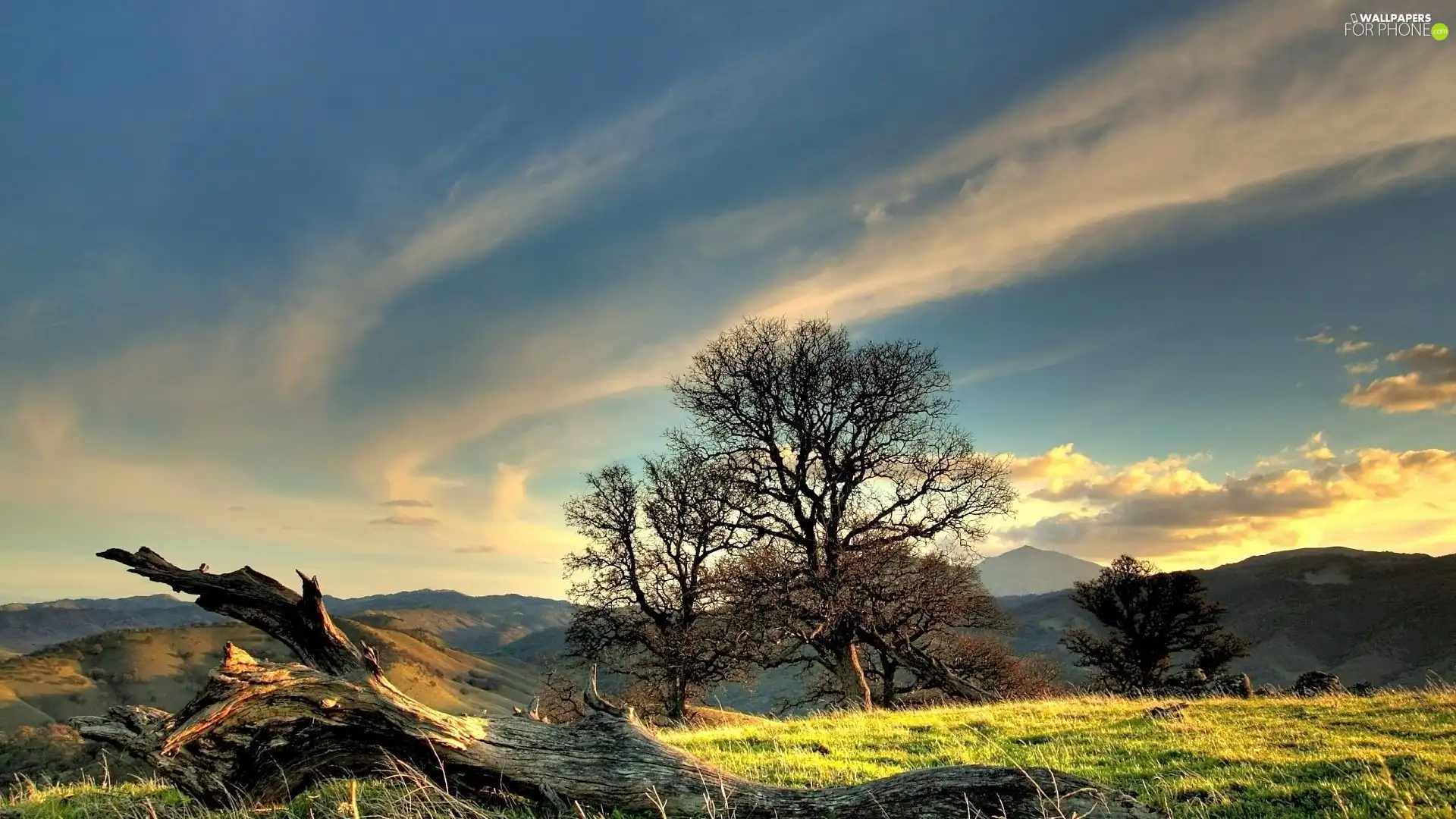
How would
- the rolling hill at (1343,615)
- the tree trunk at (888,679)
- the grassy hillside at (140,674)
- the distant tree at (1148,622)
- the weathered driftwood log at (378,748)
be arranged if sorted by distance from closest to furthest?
1. the weathered driftwood log at (378,748)
2. the tree trunk at (888,679)
3. the distant tree at (1148,622)
4. the grassy hillside at (140,674)
5. the rolling hill at (1343,615)

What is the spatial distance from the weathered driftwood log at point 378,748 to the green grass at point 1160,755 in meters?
0.46

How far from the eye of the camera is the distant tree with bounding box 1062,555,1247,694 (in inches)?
1690

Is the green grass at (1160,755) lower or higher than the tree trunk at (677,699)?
higher

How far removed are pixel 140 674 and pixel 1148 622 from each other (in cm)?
16393

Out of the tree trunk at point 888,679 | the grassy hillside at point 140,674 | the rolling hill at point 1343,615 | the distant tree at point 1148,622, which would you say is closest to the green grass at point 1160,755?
the tree trunk at point 888,679

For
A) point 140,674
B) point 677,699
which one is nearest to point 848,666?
point 677,699

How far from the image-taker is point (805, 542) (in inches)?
899

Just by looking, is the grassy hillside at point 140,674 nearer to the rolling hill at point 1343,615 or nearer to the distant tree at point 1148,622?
the distant tree at point 1148,622

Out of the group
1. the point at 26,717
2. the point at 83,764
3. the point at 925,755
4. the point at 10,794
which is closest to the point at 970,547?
the point at 925,755

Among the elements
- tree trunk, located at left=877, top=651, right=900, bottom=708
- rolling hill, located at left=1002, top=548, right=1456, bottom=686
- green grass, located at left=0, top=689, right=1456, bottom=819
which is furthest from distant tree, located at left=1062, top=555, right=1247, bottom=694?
rolling hill, located at left=1002, top=548, right=1456, bottom=686

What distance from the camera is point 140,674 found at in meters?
127

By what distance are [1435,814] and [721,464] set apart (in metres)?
18.8

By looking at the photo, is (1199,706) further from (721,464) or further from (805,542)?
(721,464)

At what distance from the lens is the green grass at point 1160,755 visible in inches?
255
